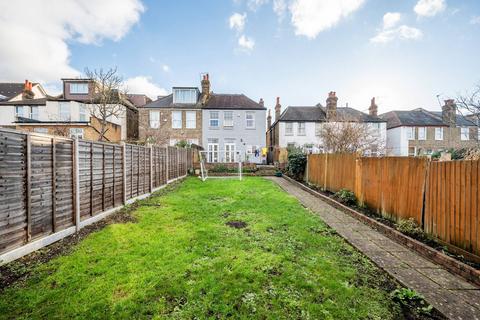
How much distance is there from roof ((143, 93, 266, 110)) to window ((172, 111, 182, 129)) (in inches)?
28.7

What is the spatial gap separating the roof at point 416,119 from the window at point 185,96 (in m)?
Answer: 28.5

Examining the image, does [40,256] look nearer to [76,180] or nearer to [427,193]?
[76,180]

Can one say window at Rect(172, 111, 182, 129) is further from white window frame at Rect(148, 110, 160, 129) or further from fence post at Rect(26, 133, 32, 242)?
fence post at Rect(26, 133, 32, 242)

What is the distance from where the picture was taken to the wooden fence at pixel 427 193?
3.71 m

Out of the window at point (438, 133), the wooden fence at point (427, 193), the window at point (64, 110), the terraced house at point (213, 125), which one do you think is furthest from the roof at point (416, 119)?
the window at point (64, 110)

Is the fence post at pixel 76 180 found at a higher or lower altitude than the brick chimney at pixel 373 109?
lower

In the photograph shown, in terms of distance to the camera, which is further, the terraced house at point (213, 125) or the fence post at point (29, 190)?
the terraced house at point (213, 125)

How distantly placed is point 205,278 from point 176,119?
24891 mm

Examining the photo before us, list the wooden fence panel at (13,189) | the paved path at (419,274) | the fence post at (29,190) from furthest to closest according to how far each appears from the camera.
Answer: the fence post at (29,190)
the wooden fence panel at (13,189)
the paved path at (419,274)

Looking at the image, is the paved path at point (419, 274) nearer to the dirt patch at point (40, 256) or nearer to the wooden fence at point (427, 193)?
the wooden fence at point (427, 193)

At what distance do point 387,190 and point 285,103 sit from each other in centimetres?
2735

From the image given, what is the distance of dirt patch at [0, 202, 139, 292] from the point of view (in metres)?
3.12

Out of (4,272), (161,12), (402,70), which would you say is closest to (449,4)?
(402,70)

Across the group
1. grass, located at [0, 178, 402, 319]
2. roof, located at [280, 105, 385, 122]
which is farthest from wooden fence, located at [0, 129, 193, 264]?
roof, located at [280, 105, 385, 122]
